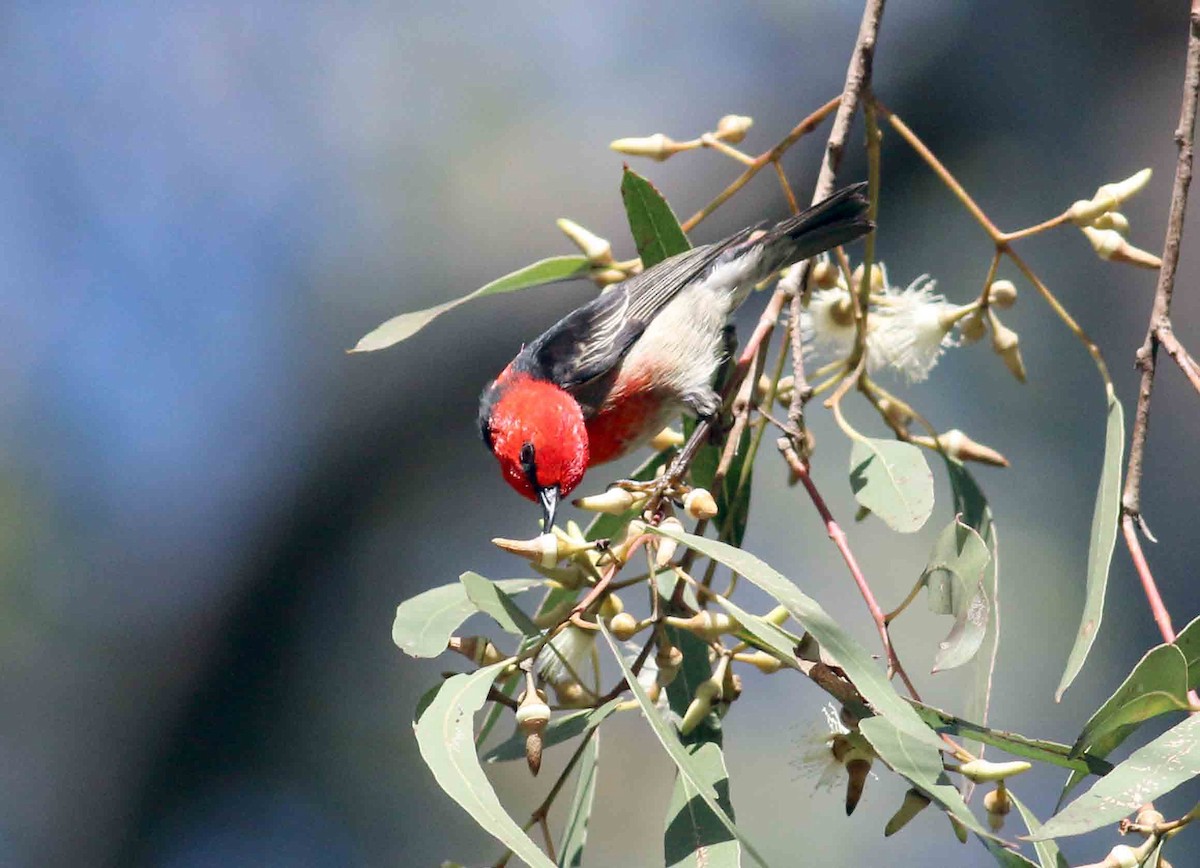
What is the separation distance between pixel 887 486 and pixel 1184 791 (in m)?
2.92

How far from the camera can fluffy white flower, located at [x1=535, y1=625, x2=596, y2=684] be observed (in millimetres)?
1183

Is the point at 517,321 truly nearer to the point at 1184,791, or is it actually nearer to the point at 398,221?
the point at 398,221

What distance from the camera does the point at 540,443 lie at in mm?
1928

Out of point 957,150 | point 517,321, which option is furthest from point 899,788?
point 957,150

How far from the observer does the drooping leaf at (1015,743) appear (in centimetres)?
106

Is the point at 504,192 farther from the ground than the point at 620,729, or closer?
farther from the ground

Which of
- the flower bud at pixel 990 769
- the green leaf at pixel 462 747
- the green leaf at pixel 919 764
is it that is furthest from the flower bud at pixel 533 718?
the flower bud at pixel 990 769

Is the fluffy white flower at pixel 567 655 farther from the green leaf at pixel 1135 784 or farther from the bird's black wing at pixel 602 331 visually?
the bird's black wing at pixel 602 331

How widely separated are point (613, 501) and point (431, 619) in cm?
22

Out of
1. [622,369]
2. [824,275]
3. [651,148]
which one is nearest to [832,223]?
[824,275]

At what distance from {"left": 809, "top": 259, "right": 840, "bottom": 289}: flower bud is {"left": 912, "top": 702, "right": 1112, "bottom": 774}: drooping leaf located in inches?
28.3

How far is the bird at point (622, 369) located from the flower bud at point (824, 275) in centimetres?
22

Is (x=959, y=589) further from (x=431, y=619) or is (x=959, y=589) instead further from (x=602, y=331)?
(x=602, y=331)

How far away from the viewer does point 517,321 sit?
4.32m
